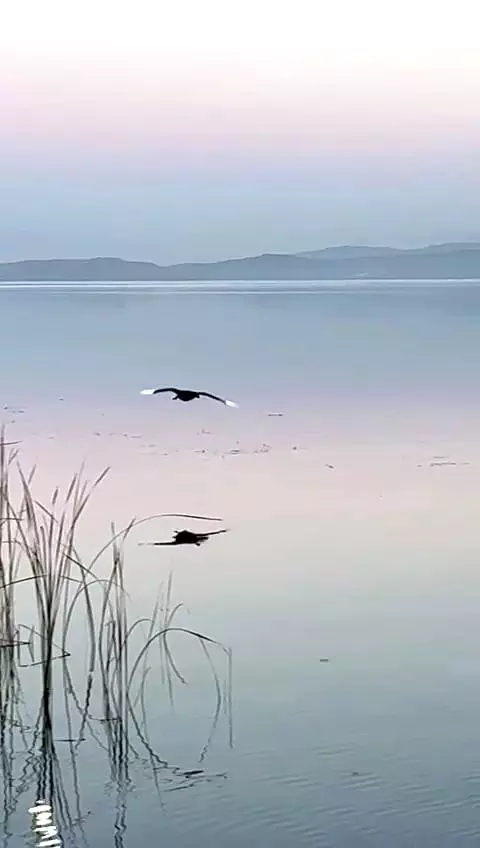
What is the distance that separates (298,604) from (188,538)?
5.50 feet

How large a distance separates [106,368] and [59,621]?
17039 mm

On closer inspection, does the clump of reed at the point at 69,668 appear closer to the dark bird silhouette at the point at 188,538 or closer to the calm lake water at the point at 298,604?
the calm lake water at the point at 298,604

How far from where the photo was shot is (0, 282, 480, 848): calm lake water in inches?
185

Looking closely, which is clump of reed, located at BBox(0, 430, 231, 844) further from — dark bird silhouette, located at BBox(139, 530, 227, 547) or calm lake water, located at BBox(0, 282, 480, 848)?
dark bird silhouette, located at BBox(139, 530, 227, 547)

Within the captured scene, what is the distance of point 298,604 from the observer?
7066mm

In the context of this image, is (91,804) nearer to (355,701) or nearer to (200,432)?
(355,701)

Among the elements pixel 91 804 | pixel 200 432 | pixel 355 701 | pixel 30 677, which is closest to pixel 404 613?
pixel 355 701

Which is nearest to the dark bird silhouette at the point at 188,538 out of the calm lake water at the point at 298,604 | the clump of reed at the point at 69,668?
the calm lake water at the point at 298,604

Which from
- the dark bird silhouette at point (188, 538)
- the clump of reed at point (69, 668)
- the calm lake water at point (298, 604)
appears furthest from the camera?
the dark bird silhouette at point (188, 538)

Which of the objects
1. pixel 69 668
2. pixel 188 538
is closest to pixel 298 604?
pixel 69 668

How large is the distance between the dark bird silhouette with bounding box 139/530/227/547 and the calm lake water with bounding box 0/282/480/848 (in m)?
0.09

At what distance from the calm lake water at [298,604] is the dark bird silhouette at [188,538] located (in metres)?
0.09

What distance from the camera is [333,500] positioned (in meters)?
9.91

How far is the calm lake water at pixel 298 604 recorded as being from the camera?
15.4 feet
